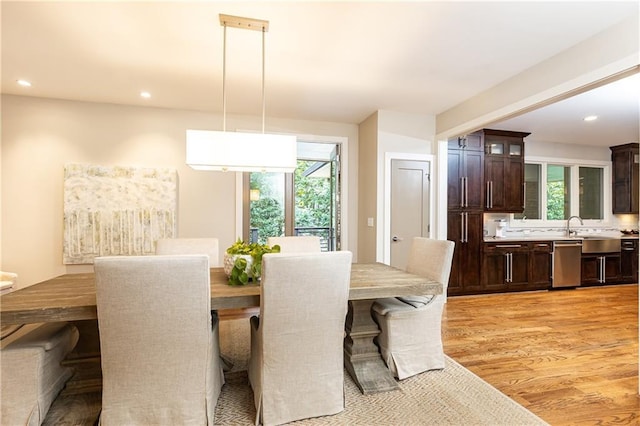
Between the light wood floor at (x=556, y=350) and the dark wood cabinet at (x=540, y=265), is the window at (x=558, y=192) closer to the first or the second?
the dark wood cabinet at (x=540, y=265)

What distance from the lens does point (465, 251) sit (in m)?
4.53

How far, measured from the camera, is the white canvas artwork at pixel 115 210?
3.64 meters

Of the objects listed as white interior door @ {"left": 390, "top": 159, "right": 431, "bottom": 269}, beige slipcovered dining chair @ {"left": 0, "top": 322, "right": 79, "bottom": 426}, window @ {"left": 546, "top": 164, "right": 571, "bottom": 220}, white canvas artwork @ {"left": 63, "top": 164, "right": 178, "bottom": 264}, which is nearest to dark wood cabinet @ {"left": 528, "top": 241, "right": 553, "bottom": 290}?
window @ {"left": 546, "top": 164, "right": 571, "bottom": 220}

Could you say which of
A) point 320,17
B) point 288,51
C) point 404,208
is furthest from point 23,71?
point 404,208

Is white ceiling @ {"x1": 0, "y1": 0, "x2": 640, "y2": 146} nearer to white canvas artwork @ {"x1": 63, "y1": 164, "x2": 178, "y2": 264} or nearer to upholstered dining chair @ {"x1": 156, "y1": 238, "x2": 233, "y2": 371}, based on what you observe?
white canvas artwork @ {"x1": 63, "y1": 164, "x2": 178, "y2": 264}

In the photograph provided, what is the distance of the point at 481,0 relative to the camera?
77.0 inches

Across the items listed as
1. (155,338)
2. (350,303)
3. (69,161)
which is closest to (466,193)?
(350,303)

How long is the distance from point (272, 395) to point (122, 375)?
0.76 m

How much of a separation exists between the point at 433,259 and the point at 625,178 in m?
5.62

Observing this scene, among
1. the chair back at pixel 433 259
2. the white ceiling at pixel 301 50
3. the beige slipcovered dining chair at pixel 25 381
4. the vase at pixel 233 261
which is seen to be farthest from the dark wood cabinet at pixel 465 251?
the beige slipcovered dining chair at pixel 25 381

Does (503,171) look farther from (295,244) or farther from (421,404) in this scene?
(421,404)

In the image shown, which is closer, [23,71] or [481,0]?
[481,0]

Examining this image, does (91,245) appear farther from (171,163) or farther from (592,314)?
(592,314)

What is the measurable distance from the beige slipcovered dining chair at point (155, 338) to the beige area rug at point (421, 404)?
0.33 m
